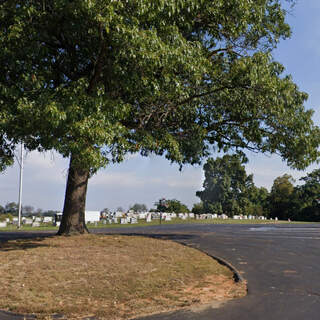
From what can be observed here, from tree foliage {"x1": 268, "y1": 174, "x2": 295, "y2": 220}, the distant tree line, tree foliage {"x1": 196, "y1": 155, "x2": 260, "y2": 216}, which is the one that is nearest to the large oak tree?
the distant tree line

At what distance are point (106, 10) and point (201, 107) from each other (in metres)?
6.82

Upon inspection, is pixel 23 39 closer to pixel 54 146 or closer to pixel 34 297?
pixel 54 146

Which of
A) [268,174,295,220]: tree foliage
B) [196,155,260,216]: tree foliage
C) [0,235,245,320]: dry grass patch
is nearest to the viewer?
[0,235,245,320]: dry grass patch

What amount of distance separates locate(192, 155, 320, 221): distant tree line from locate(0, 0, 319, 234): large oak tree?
41.9 m

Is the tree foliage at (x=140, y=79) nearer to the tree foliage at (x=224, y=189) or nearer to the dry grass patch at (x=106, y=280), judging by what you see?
the dry grass patch at (x=106, y=280)

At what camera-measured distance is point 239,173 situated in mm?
63562

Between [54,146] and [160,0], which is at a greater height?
[160,0]

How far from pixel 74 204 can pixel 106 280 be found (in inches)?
282

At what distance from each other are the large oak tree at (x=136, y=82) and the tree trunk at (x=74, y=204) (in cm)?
4

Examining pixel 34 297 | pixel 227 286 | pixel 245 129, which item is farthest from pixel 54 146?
pixel 245 129

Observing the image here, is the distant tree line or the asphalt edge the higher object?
the distant tree line

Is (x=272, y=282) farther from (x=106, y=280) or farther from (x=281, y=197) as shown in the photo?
(x=281, y=197)

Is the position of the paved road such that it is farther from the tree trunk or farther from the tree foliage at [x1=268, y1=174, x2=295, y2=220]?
the tree foliage at [x1=268, y1=174, x2=295, y2=220]

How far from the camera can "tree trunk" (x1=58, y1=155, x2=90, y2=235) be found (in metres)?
14.9
